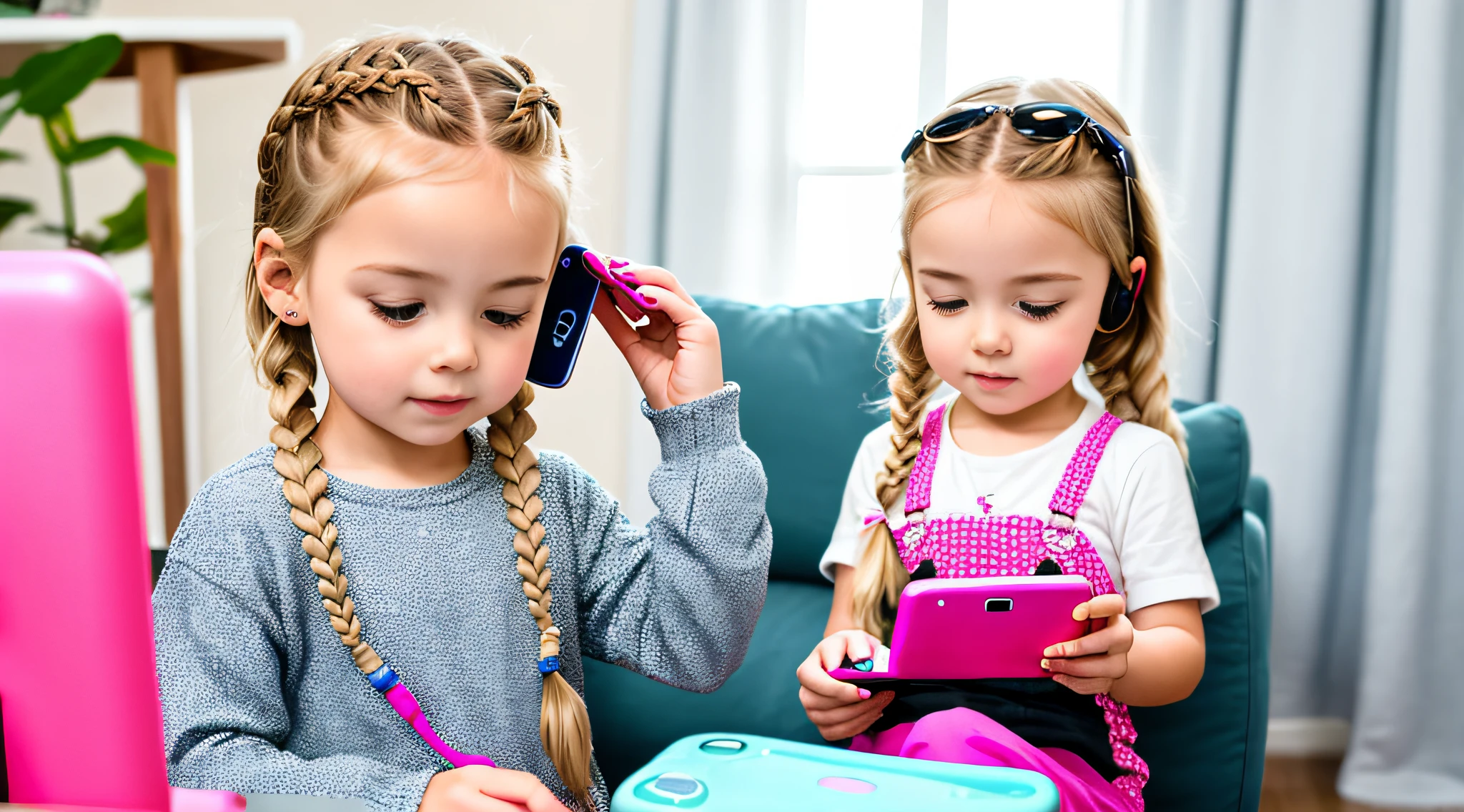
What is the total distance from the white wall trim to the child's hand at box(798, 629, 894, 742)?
1.47 meters

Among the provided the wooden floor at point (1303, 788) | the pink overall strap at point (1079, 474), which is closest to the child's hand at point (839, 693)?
the pink overall strap at point (1079, 474)

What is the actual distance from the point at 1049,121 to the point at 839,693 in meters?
0.57

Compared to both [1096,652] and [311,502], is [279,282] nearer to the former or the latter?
[311,502]

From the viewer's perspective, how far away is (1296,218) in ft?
6.48

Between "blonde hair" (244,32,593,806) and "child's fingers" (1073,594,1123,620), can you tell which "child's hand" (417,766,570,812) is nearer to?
"blonde hair" (244,32,593,806)

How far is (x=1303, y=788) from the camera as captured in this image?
201 centimetres

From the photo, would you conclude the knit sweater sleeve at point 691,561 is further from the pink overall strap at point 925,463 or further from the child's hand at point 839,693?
the pink overall strap at point 925,463

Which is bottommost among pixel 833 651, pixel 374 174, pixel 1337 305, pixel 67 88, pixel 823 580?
pixel 823 580

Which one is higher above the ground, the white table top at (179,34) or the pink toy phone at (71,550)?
the white table top at (179,34)

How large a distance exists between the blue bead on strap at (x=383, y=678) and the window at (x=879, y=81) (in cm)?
159

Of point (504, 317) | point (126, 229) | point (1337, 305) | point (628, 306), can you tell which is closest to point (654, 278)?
point (628, 306)

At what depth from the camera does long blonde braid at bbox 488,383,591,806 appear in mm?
815

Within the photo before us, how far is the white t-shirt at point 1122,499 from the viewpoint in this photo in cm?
102

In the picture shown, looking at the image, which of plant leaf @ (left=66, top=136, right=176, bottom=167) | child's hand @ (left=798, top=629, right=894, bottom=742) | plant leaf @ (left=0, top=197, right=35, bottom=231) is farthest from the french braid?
plant leaf @ (left=0, top=197, right=35, bottom=231)
